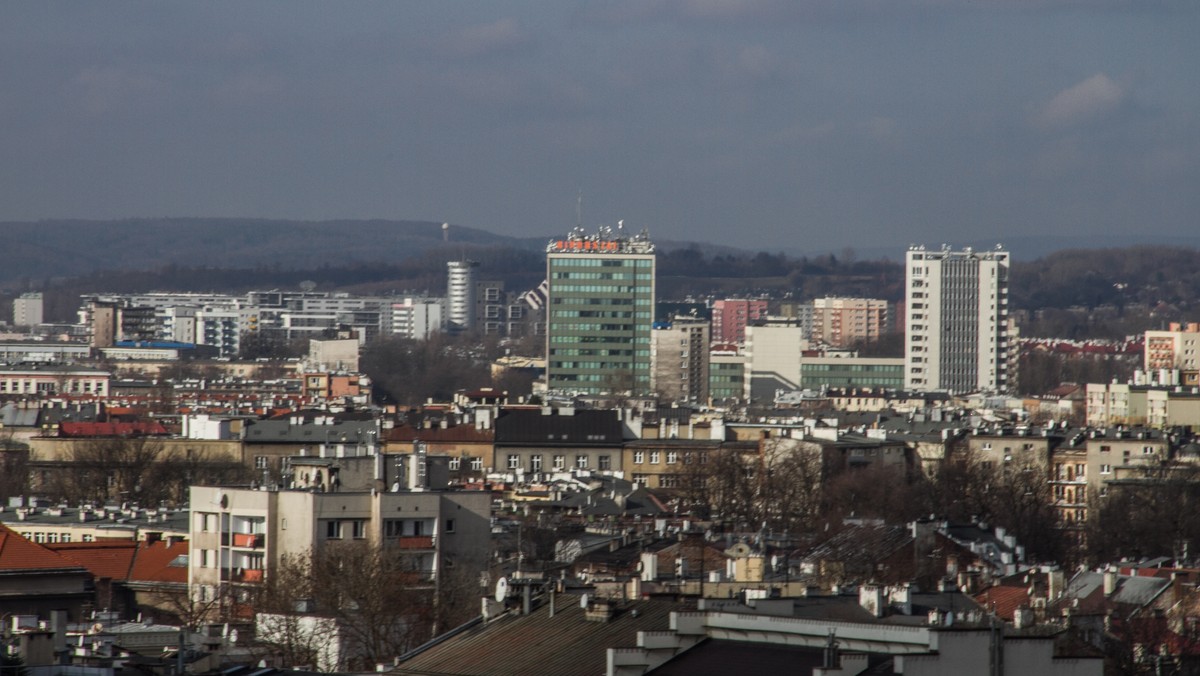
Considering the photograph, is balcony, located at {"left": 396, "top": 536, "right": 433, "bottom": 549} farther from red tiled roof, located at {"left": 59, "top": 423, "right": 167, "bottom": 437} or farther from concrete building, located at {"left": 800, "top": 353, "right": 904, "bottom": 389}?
concrete building, located at {"left": 800, "top": 353, "right": 904, "bottom": 389}

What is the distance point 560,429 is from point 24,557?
2248 inches

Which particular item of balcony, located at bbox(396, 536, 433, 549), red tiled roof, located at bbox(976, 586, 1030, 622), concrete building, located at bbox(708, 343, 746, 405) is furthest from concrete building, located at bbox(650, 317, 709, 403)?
red tiled roof, located at bbox(976, 586, 1030, 622)

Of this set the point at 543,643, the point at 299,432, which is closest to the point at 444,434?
the point at 299,432

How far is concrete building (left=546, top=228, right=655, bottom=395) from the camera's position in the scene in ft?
530

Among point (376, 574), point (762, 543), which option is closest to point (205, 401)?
point (762, 543)

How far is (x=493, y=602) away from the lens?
31.5 meters

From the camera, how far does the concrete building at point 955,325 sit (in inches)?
7008

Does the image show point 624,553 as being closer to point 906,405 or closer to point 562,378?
point 906,405

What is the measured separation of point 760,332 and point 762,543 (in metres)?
137

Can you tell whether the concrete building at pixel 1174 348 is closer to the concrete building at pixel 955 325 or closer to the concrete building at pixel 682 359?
the concrete building at pixel 955 325

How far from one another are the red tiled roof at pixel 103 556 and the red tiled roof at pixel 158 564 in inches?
7.0

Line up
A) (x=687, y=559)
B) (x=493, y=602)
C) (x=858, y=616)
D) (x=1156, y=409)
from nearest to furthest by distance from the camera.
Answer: (x=858, y=616)
(x=493, y=602)
(x=687, y=559)
(x=1156, y=409)

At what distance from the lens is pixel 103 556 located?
4966 centimetres

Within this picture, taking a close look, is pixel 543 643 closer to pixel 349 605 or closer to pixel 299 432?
pixel 349 605
